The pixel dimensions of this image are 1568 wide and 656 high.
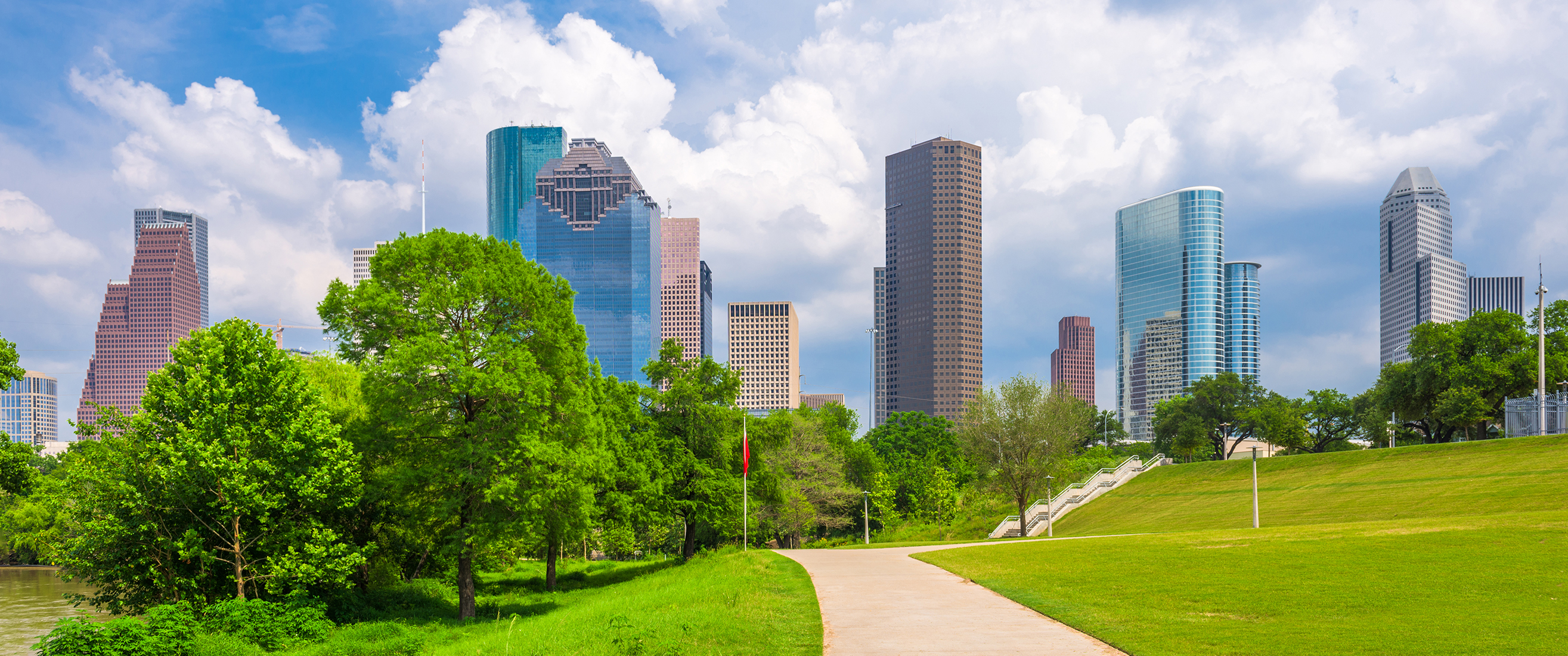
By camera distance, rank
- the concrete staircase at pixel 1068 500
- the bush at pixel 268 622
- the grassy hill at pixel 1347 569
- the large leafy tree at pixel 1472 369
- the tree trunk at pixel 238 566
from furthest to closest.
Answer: the concrete staircase at pixel 1068 500 < the large leafy tree at pixel 1472 369 < the tree trunk at pixel 238 566 < the bush at pixel 268 622 < the grassy hill at pixel 1347 569

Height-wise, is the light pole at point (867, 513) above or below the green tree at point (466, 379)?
below

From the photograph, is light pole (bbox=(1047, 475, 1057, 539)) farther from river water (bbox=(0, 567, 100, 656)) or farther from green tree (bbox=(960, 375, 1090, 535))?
river water (bbox=(0, 567, 100, 656))

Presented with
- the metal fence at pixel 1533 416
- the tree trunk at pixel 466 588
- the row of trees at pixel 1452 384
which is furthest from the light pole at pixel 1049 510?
the tree trunk at pixel 466 588

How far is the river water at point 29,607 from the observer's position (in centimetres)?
3812

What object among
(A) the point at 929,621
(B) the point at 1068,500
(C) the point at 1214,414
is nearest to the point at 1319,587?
(A) the point at 929,621

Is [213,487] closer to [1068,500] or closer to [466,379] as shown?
[466,379]

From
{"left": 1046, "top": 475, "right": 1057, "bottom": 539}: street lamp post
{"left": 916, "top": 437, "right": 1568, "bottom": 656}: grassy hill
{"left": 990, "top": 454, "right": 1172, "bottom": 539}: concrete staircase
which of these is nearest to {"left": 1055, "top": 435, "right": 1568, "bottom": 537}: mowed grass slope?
{"left": 916, "top": 437, "right": 1568, "bottom": 656}: grassy hill

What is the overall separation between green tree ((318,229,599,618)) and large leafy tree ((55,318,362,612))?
2765mm

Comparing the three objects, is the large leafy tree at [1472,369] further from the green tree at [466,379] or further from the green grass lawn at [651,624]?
the green tree at [466,379]

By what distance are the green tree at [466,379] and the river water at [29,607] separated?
1456cm

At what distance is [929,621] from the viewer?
1633cm

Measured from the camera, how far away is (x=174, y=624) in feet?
84.4

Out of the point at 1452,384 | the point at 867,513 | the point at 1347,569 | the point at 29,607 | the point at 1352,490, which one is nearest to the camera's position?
the point at 1347,569

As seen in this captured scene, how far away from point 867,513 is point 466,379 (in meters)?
43.5
